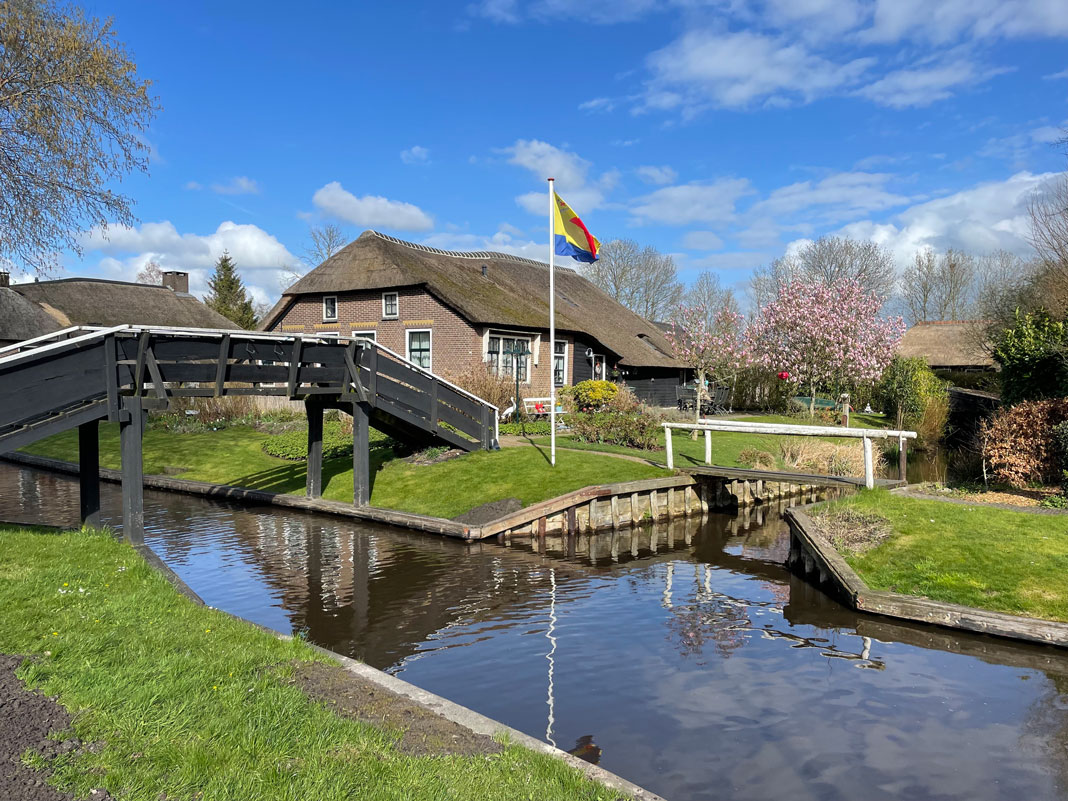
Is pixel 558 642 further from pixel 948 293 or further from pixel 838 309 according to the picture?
pixel 948 293

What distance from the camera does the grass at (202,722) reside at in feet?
14.6

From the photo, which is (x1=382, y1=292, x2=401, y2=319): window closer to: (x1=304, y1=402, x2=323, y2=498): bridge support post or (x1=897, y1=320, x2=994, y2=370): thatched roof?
(x1=304, y1=402, x2=323, y2=498): bridge support post

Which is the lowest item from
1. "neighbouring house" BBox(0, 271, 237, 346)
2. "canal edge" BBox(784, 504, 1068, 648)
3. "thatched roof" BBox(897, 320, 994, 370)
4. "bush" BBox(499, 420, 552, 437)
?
"canal edge" BBox(784, 504, 1068, 648)

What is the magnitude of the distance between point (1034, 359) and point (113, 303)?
129 ft

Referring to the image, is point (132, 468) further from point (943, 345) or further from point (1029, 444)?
point (943, 345)

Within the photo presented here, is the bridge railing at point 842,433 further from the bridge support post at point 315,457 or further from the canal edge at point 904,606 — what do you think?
the bridge support post at point 315,457

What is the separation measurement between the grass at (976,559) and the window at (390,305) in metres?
21.2

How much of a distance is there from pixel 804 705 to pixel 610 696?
1893 mm

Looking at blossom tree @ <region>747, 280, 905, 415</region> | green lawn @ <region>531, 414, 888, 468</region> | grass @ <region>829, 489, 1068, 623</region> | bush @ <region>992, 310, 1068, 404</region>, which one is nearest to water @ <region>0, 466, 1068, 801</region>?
grass @ <region>829, 489, 1068, 623</region>

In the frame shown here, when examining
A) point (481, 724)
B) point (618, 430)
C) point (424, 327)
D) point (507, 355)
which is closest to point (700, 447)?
point (618, 430)

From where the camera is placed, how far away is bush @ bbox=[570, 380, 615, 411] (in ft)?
89.1

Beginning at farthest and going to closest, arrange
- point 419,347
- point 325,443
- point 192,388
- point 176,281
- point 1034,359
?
1. point 176,281
2. point 419,347
3. point 325,443
4. point 1034,359
5. point 192,388

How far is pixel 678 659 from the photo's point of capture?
8.89 metres

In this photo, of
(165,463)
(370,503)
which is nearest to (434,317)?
(165,463)
